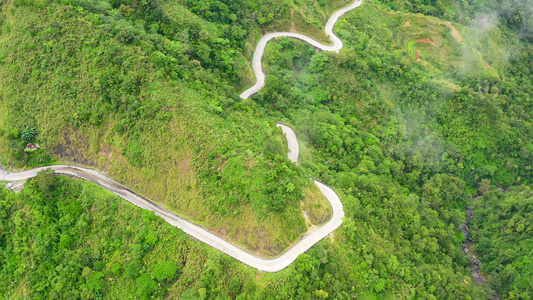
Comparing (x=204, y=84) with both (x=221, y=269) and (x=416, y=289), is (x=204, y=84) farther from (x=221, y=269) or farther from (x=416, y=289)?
(x=416, y=289)

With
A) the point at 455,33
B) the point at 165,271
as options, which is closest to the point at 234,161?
the point at 165,271

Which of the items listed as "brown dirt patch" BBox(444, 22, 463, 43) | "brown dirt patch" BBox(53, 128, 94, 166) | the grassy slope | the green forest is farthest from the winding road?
"brown dirt patch" BBox(444, 22, 463, 43)

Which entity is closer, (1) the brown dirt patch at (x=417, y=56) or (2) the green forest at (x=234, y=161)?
(2) the green forest at (x=234, y=161)

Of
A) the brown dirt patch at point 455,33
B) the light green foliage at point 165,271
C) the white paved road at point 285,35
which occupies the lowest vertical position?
the light green foliage at point 165,271

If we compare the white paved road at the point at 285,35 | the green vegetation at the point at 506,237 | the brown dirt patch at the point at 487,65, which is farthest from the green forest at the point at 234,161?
the brown dirt patch at the point at 487,65

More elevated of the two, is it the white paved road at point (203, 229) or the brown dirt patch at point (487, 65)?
the brown dirt patch at point (487, 65)

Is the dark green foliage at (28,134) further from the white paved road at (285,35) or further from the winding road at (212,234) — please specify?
the white paved road at (285,35)

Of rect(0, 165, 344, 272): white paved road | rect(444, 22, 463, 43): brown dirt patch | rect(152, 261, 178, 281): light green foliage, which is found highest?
rect(444, 22, 463, 43): brown dirt patch

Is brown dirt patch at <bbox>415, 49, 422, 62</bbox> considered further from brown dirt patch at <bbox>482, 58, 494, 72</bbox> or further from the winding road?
the winding road
